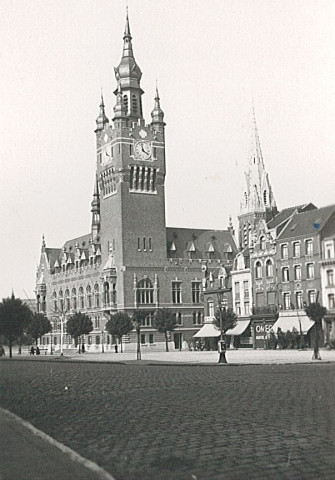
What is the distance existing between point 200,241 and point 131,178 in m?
17.2

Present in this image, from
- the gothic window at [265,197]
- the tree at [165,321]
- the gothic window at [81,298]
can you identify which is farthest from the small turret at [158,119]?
the tree at [165,321]

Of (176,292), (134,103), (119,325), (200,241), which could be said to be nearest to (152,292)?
(176,292)

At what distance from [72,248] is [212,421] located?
109 metres

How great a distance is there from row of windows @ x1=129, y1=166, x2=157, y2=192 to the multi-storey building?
14cm

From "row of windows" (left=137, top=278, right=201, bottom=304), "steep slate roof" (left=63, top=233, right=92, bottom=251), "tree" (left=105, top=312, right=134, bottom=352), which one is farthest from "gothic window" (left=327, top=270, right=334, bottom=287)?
"steep slate roof" (left=63, top=233, right=92, bottom=251)

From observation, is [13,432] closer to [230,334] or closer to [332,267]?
[332,267]

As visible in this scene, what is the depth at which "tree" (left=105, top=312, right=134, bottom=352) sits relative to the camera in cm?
8494

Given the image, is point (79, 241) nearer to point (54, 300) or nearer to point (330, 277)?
point (54, 300)

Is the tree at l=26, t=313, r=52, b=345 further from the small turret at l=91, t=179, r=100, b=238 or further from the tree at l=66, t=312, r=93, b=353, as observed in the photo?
the small turret at l=91, t=179, r=100, b=238

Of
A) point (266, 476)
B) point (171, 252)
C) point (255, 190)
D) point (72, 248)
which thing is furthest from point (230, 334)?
point (266, 476)

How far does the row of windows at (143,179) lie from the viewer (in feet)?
318

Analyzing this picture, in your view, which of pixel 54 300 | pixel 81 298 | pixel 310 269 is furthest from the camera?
pixel 54 300

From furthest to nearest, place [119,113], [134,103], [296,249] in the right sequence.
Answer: [134,103], [119,113], [296,249]

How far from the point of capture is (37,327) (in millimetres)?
91750
